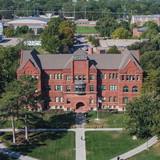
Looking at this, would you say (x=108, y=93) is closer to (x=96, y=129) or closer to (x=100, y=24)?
(x=96, y=129)

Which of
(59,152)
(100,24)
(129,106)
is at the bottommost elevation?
(59,152)

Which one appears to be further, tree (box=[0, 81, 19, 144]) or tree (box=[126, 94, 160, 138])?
tree (box=[126, 94, 160, 138])

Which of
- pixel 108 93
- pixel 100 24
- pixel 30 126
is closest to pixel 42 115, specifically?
pixel 30 126

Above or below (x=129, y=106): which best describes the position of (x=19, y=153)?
below

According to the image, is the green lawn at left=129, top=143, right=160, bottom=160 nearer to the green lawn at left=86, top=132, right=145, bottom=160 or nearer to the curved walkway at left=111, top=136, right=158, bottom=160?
the curved walkway at left=111, top=136, right=158, bottom=160

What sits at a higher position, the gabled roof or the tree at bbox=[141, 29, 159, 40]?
the tree at bbox=[141, 29, 159, 40]

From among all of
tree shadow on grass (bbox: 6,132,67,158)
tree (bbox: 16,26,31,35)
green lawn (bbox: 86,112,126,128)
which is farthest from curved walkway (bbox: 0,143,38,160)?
tree (bbox: 16,26,31,35)

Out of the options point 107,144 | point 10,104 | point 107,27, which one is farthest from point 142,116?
point 107,27
